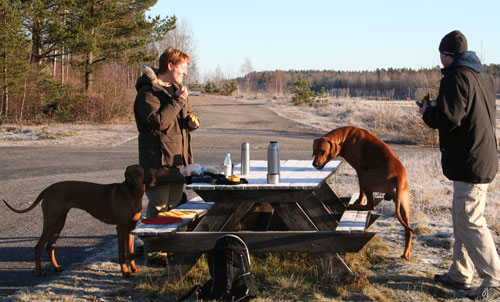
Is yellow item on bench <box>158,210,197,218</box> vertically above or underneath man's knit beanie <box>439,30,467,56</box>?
underneath

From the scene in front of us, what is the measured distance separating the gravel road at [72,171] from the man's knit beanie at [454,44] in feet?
13.4

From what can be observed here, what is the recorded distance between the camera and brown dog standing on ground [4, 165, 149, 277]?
5.13 metres

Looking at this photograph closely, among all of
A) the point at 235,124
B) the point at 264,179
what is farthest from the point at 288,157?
the point at 235,124

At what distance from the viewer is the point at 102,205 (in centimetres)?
528

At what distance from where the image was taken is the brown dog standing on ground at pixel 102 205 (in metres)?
5.13

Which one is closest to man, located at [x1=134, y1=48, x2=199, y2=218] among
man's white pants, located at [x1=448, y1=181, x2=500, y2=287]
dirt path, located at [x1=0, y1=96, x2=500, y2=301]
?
dirt path, located at [x1=0, y1=96, x2=500, y2=301]

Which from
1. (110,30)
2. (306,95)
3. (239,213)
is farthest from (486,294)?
(306,95)

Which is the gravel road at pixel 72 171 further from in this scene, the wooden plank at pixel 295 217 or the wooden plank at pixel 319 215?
the wooden plank at pixel 319 215

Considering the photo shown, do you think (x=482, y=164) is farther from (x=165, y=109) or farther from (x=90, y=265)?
(x=90, y=265)

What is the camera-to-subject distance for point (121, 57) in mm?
29141

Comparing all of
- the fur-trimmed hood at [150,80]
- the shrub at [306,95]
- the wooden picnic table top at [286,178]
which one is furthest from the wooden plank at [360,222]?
the shrub at [306,95]

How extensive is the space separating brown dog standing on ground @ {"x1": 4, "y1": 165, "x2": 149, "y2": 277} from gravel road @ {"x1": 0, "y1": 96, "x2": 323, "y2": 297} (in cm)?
51

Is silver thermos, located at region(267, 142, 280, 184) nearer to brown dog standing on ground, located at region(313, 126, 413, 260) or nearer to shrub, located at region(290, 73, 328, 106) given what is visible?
brown dog standing on ground, located at region(313, 126, 413, 260)

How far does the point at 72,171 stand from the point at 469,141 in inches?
387
